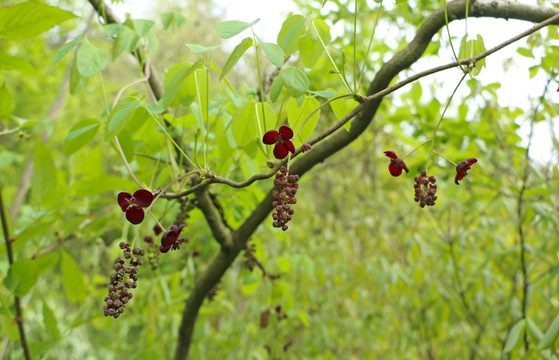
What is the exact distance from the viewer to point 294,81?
613 mm

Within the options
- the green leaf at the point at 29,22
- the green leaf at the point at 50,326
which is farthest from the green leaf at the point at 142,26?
the green leaf at the point at 50,326

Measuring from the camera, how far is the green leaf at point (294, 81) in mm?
607

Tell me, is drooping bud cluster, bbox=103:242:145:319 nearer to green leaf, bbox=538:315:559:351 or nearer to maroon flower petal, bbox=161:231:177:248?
maroon flower petal, bbox=161:231:177:248

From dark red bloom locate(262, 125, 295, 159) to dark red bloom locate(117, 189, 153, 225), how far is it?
155mm

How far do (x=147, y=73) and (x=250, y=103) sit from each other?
384 millimetres

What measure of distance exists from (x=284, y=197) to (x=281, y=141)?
77 mm

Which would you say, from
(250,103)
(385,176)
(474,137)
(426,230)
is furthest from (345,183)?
(250,103)

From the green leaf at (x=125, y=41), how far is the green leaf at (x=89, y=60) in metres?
0.05

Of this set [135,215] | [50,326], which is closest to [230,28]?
[135,215]

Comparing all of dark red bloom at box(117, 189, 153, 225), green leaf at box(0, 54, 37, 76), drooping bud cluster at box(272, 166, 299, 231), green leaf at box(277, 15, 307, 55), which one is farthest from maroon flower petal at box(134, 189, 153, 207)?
green leaf at box(0, 54, 37, 76)

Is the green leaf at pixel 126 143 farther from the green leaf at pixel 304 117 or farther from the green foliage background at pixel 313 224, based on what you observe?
the green leaf at pixel 304 117

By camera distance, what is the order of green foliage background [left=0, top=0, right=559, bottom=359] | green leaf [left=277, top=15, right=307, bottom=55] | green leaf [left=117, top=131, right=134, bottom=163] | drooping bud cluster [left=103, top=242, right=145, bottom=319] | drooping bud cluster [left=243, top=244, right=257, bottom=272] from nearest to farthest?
drooping bud cluster [left=103, top=242, right=145, bottom=319] < green leaf [left=277, top=15, right=307, bottom=55] < green leaf [left=117, top=131, right=134, bottom=163] < green foliage background [left=0, top=0, right=559, bottom=359] < drooping bud cluster [left=243, top=244, right=257, bottom=272]

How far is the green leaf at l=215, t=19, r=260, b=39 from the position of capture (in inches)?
23.3

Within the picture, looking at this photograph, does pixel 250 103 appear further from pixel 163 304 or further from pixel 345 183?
pixel 345 183
